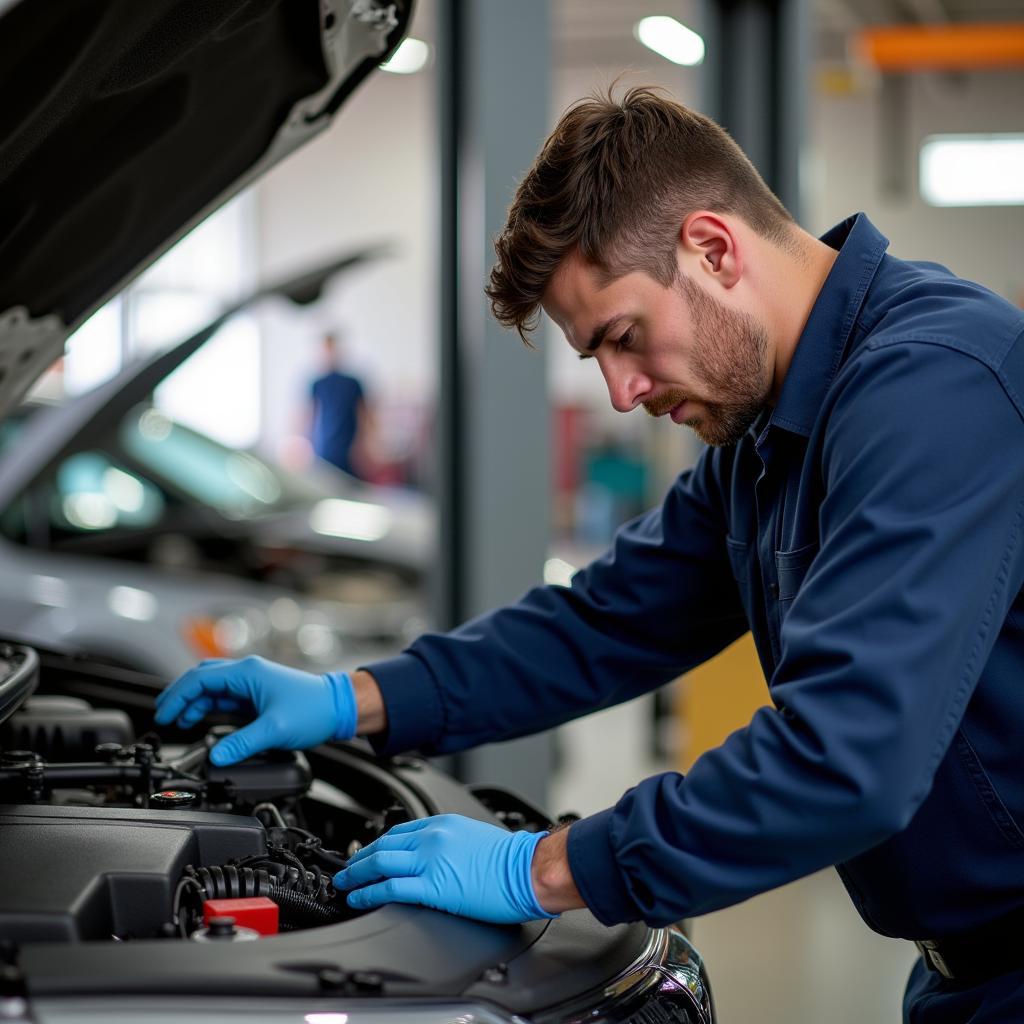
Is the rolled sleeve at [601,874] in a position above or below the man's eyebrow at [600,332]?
below

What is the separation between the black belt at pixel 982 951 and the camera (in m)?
1.34

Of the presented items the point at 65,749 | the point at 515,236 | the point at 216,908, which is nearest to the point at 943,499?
the point at 515,236

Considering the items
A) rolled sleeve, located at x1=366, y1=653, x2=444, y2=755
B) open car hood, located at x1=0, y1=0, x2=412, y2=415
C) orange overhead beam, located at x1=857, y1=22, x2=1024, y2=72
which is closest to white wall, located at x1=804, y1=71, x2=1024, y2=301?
orange overhead beam, located at x1=857, y1=22, x2=1024, y2=72

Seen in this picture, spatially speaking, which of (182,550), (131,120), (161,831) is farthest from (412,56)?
(161,831)

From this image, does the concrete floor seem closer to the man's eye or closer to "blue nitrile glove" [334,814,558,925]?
"blue nitrile glove" [334,814,558,925]

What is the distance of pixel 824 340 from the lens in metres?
1.38

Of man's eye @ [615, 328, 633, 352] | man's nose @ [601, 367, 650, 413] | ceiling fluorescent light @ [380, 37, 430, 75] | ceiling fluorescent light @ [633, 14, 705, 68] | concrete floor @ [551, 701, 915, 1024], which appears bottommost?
concrete floor @ [551, 701, 915, 1024]

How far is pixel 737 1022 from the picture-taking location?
281 centimetres

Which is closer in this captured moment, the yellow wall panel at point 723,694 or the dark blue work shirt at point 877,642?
the dark blue work shirt at point 877,642

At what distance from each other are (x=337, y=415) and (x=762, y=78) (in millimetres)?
5603

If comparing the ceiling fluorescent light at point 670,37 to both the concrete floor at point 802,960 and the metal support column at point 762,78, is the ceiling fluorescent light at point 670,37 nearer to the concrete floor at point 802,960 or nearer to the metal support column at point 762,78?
the metal support column at point 762,78

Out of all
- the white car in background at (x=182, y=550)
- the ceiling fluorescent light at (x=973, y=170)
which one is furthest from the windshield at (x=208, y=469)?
the ceiling fluorescent light at (x=973, y=170)

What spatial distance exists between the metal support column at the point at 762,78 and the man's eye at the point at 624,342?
2925 mm

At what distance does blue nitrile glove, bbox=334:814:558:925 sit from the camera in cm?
124
